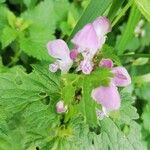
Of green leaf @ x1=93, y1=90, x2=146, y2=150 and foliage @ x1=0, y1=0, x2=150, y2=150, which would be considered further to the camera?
green leaf @ x1=93, y1=90, x2=146, y2=150

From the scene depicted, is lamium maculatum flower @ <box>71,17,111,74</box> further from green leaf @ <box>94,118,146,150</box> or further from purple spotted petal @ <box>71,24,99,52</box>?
green leaf @ <box>94,118,146,150</box>

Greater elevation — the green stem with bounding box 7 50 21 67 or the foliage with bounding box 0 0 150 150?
the foliage with bounding box 0 0 150 150

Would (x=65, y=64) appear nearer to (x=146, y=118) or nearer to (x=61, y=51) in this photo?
(x=61, y=51)

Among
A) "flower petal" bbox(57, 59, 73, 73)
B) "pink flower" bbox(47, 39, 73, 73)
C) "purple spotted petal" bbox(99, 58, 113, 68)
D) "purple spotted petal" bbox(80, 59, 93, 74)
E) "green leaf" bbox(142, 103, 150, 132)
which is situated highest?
"purple spotted petal" bbox(99, 58, 113, 68)

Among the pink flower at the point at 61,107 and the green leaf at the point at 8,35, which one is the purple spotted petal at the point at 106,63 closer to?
the pink flower at the point at 61,107

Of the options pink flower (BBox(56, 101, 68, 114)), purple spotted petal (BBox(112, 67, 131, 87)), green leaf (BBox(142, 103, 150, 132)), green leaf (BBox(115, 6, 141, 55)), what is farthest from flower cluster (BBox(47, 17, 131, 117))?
green leaf (BBox(142, 103, 150, 132))

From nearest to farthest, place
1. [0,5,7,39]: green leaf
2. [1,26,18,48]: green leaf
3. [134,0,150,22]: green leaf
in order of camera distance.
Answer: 1. [134,0,150,22]: green leaf
2. [1,26,18,48]: green leaf
3. [0,5,7,39]: green leaf

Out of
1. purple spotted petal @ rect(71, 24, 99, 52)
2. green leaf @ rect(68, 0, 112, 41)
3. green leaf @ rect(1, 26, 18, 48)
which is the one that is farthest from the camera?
green leaf @ rect(1, 26, 18, 48)
